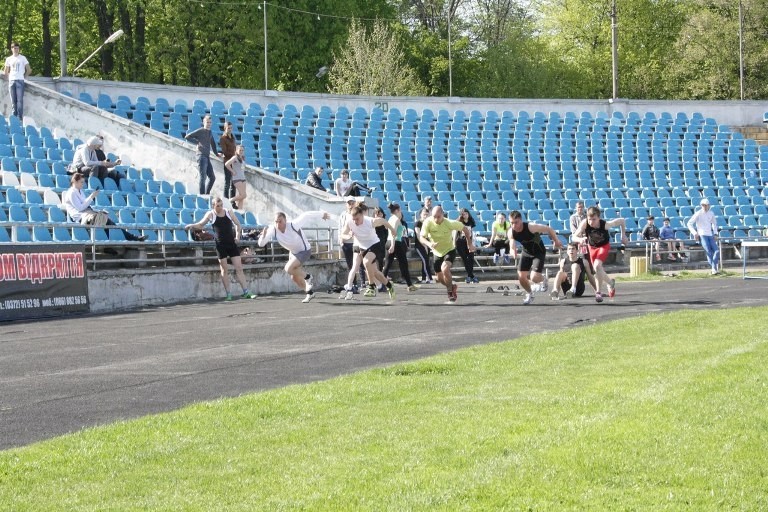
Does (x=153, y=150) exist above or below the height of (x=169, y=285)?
above

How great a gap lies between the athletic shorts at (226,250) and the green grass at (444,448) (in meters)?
12.7

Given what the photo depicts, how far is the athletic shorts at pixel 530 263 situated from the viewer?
21906mm

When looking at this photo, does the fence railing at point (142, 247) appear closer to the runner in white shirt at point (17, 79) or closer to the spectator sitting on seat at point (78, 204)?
the spectator sitting on seat at point (78, 204)

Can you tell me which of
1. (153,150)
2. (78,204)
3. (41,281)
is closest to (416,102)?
(153,150)

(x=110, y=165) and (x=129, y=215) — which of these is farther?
(x=110, y=165)

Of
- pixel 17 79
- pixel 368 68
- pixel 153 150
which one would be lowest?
pixel 153 150

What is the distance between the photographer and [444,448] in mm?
7621

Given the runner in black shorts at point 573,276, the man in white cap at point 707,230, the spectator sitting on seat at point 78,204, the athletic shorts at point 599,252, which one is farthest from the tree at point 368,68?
the athletic shorts at point 599,252

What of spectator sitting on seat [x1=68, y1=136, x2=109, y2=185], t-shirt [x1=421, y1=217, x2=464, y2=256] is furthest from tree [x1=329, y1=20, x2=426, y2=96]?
t-shirt [x1=421, y1=217, x2=464, y2=256]

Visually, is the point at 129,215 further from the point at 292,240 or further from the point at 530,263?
the point at 530,263

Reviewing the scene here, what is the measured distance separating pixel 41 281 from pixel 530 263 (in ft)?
28.0

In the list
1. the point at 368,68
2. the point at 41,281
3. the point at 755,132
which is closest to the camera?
the point at 41,281

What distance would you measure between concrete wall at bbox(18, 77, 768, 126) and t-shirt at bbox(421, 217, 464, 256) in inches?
670

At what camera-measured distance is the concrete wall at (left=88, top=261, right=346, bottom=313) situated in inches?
868
